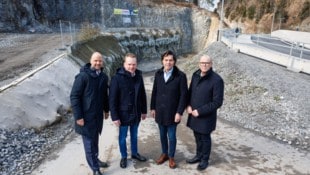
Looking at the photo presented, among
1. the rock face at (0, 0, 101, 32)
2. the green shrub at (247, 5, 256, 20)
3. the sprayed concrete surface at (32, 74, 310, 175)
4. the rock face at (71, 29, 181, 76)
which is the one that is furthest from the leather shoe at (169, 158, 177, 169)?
the green shrub at (247, 5, 256, 20)

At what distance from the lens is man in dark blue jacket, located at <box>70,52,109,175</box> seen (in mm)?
4293

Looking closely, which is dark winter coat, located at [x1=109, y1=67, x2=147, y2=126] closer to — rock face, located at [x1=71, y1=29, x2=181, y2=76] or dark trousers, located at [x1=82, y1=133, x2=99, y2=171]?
dark trousers, located at [x1=82, y1=133, x2=99, y2=171]

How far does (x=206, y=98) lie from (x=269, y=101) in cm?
569

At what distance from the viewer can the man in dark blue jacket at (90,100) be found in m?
4.29

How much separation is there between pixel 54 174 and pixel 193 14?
36.0 metres

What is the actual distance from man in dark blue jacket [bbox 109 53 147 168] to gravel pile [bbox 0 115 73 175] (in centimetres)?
204

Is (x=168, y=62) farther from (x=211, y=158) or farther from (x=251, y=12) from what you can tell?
(x=251, y=12)

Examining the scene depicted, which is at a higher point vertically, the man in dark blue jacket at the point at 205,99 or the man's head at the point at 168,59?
the man's head at the point at 168,59

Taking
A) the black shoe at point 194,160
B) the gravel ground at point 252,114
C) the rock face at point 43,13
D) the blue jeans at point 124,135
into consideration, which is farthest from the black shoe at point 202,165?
the rock face at point 43,13

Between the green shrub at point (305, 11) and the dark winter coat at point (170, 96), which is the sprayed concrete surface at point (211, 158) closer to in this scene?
the dark winter coat at point (170, 96)

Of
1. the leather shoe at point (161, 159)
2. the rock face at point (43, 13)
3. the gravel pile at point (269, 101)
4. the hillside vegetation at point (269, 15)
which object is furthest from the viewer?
the hillside vegetation at point (269, 15)

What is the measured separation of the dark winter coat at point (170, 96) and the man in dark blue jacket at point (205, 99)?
0.69 ft

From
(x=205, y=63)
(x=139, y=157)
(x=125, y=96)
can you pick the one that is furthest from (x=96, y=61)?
(x=139, y=157)

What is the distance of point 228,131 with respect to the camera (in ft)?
25.6
